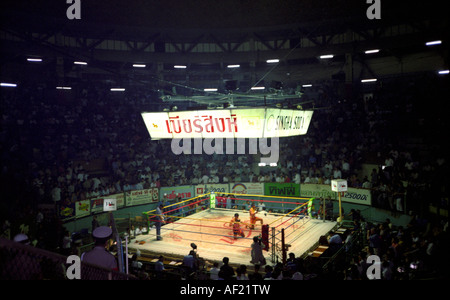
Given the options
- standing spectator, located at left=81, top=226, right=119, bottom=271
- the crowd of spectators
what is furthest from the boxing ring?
standing spectator, located at left=81, top=226, right=119, bottom=271

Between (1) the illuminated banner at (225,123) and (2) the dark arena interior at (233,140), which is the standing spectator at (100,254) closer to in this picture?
(2) the dark arena interior at (233,140)

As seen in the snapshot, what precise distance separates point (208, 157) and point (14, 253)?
20.2 m

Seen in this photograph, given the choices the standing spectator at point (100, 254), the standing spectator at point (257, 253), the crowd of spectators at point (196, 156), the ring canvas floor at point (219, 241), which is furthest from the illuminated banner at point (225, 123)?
the standing spectator at point (100, 254)

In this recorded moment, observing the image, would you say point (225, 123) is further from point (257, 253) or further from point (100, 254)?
point (100, 254)

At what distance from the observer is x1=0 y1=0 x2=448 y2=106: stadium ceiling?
53.2 ft

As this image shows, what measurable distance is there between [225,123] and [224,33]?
1306cm

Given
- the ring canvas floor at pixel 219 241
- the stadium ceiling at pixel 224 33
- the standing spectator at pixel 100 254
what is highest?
the stadium ceiling at pixel 224 33

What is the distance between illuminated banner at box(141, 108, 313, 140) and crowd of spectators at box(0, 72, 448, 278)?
16.9 ft

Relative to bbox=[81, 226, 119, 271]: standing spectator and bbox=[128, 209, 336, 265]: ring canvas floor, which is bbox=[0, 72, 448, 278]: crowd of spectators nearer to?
bbox=[128, 209, 336, 265]: ring canvas floor

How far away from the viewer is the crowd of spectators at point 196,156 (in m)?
15.3

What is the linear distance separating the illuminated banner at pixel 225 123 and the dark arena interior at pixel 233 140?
0.05 metres

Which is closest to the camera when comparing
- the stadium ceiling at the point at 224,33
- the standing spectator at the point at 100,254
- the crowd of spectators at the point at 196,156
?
the standing spectator at the point at 100,254

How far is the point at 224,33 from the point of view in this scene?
2058 centimetres

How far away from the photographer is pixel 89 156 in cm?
2017
